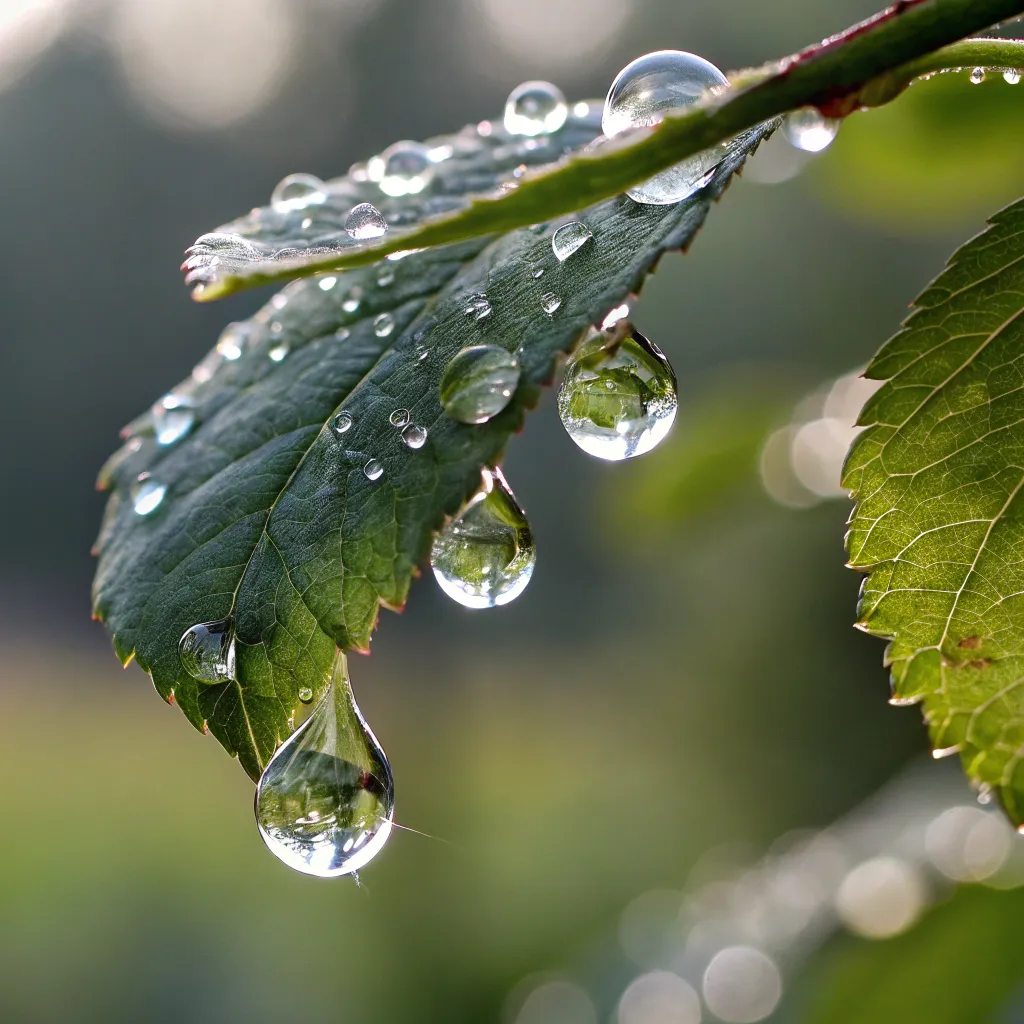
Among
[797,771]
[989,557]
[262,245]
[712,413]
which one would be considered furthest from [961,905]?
[797,771]

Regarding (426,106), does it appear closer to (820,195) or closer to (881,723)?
(881,723)

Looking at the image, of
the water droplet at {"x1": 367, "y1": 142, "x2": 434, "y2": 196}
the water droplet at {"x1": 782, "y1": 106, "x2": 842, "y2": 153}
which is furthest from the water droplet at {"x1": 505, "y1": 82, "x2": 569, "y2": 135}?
the water droplet at {"x1": 782, "y1": 106, "x2": 842, "y2": 153}

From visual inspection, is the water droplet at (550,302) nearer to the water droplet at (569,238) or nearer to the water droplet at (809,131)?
the water droplet at (569,238)

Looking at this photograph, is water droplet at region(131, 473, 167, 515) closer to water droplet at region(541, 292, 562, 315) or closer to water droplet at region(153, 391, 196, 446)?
water droplet at region(153, 391, 196, 446)

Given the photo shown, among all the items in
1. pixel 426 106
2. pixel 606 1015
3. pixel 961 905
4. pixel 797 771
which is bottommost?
pixel 797 771

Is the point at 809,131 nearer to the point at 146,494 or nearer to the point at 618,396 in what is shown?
the point at 618,396

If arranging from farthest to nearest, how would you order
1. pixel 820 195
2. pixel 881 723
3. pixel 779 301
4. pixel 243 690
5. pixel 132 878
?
pixel 132 878, pixel 779 301, pixel 881 723, pixel 820 195, pixel 243 690
